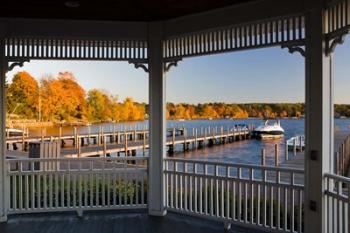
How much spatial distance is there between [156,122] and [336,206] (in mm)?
2780

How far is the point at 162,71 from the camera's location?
5605 mm

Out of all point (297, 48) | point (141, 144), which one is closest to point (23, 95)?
point (141, 144)

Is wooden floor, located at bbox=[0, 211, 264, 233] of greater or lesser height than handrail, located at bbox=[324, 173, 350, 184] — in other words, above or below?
below

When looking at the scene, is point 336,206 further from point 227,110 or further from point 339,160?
point 227,110

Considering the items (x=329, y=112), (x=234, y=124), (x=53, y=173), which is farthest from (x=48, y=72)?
(x=329, y=112)

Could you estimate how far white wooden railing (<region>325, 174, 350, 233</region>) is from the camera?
3.58 meters

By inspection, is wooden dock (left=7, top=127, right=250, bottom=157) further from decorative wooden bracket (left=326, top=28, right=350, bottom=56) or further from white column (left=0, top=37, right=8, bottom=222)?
decorative wooden bracket (left=326, top=28, right=350, bottom=56)

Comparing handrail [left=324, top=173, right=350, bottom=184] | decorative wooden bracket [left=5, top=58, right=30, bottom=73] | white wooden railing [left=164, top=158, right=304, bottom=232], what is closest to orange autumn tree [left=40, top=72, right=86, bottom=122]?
decorative wooden bracket [left=5, top=58, right=30, bottom=73]

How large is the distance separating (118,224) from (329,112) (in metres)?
3.08

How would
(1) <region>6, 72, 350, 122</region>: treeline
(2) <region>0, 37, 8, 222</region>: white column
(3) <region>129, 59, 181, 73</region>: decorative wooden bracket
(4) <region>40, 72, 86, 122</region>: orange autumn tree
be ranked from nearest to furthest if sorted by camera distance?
(2) <region>0, 37, 8, 222</region>: white column
(3) <region>129, 59, 181, 73</region>: decorative wooden bracket
(1) <region>6, 72, 350, 122</region>: treeline
(4) <region>40, 72, 86, 122</region>: orange autumn tree

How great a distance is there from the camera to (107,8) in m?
4.71

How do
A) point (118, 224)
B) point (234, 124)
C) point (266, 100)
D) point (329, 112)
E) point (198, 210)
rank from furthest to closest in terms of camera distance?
point (234, 124), point (266, 100), point (198, 210), point (118, 224), point (329, 112)

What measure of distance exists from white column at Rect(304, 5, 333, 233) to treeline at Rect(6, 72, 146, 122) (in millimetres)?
28840

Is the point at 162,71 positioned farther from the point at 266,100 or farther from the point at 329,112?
the point at 266,100
